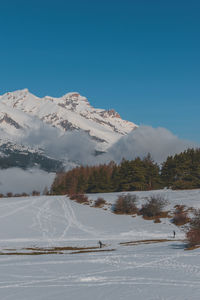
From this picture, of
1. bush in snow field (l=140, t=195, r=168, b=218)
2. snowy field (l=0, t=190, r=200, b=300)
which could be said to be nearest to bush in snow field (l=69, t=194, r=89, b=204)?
bush in snow field (l=140, t=195, r=168, b=218)

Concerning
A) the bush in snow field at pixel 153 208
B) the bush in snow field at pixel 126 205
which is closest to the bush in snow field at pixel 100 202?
the bush in snow field at pixel 126 205

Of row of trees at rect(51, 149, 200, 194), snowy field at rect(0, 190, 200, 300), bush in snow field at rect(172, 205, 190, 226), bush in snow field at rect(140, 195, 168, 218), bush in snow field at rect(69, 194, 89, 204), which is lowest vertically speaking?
snowy field at rect(0, 190, 200, 300)

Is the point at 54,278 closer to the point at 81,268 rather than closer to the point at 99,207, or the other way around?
the point at 81,268

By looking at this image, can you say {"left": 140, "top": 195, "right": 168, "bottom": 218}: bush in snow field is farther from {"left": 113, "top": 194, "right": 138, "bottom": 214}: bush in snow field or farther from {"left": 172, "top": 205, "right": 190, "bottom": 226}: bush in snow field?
{"left": 172, "top": 205, "right": 190, "bottom": 226}: bush in snow field

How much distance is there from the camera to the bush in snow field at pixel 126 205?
59.2 m

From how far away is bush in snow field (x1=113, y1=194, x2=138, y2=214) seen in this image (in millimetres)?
59250

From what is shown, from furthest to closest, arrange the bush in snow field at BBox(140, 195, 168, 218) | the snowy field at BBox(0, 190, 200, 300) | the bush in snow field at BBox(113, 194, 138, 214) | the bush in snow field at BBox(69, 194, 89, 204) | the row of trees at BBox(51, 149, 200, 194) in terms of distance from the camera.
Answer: the row of trees at BBox(51, 149, 200, 194)
the bush in snow field at BBox(69, 194, 89, 204)
the bush in snow field at BBox(113, 194, 138, 214)
the bush in snow field at BBox(140, 195, 168, 218)
the snowy field at BBox(0, 190, 200, 300)

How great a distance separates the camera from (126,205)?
5947 cm

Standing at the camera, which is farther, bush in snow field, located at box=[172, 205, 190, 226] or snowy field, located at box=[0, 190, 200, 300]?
bush in snow field, located at box=[172, 205, 190, 226]

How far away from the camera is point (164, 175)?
80.5 metres

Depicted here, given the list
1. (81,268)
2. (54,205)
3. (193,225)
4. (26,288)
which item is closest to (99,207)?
(54,205)

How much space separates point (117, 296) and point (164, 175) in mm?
69496

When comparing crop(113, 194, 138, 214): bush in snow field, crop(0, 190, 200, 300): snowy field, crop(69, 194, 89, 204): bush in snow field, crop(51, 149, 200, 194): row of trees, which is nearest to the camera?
crop(0, 190, 200, 300): snowy field

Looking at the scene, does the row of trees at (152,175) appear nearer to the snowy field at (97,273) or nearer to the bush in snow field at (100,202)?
the bush in snow field at (100,202)
